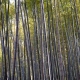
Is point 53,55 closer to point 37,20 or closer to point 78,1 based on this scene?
point 37,20

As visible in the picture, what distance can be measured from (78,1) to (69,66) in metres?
2.95

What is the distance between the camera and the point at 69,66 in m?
9.69

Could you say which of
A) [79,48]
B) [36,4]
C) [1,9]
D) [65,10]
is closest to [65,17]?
[65,10]

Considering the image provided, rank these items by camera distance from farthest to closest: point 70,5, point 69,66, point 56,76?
point 69,66 < point 56,76 < point 70,5

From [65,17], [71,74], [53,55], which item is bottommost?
[71,74]

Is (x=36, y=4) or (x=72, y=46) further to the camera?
(x=72, y=46)

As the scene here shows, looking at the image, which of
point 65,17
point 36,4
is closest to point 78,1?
point 65,17

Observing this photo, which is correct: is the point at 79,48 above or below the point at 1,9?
below

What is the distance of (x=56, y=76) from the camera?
8.70m

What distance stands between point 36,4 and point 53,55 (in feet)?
7.13

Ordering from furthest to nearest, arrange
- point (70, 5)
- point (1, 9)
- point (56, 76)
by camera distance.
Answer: point (56, 76) < point (70, 5) < point (1, 9)

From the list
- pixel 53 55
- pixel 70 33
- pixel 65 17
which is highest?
pixel 65 17

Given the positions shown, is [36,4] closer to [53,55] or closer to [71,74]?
[53,55]

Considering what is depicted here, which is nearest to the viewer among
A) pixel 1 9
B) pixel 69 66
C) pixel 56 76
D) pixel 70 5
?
pixel 1 9
